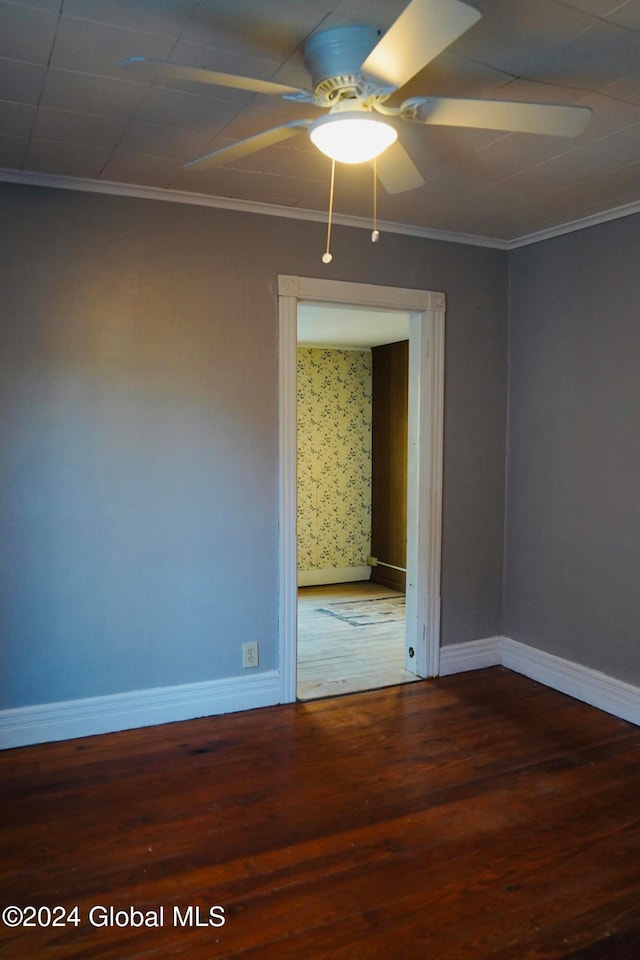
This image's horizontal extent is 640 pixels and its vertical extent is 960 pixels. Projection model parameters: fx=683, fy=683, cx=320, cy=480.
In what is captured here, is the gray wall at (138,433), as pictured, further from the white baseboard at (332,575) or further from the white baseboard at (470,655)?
the white baseboard at (332,575)

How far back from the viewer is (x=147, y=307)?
312 centimetres

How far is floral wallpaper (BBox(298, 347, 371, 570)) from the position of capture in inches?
268

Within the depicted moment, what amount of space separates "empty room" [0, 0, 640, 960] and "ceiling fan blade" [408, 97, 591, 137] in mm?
13

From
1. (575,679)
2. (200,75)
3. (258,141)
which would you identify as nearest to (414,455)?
(575,679)

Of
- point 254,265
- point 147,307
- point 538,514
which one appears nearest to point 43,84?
point 147,307

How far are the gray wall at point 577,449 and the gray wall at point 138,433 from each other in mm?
922

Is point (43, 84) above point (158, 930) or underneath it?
above

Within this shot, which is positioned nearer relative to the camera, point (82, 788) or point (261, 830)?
point (261, 830)

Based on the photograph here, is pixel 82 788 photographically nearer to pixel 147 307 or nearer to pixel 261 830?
pixel 261 830

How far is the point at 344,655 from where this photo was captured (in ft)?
14.1

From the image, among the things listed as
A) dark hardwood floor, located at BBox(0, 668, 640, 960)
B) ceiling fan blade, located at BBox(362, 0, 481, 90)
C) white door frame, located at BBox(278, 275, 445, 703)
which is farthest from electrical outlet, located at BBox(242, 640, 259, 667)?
ceiling fan blade, located at BBox(362, 0, 481, 90)

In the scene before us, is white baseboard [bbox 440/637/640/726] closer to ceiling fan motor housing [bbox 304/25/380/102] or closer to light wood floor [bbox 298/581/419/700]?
light wood floor [bbox 298/581/419/700]

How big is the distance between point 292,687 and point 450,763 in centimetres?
94

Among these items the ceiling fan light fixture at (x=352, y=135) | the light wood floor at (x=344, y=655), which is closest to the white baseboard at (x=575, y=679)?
the light wood floor at (x=344, y=655)
